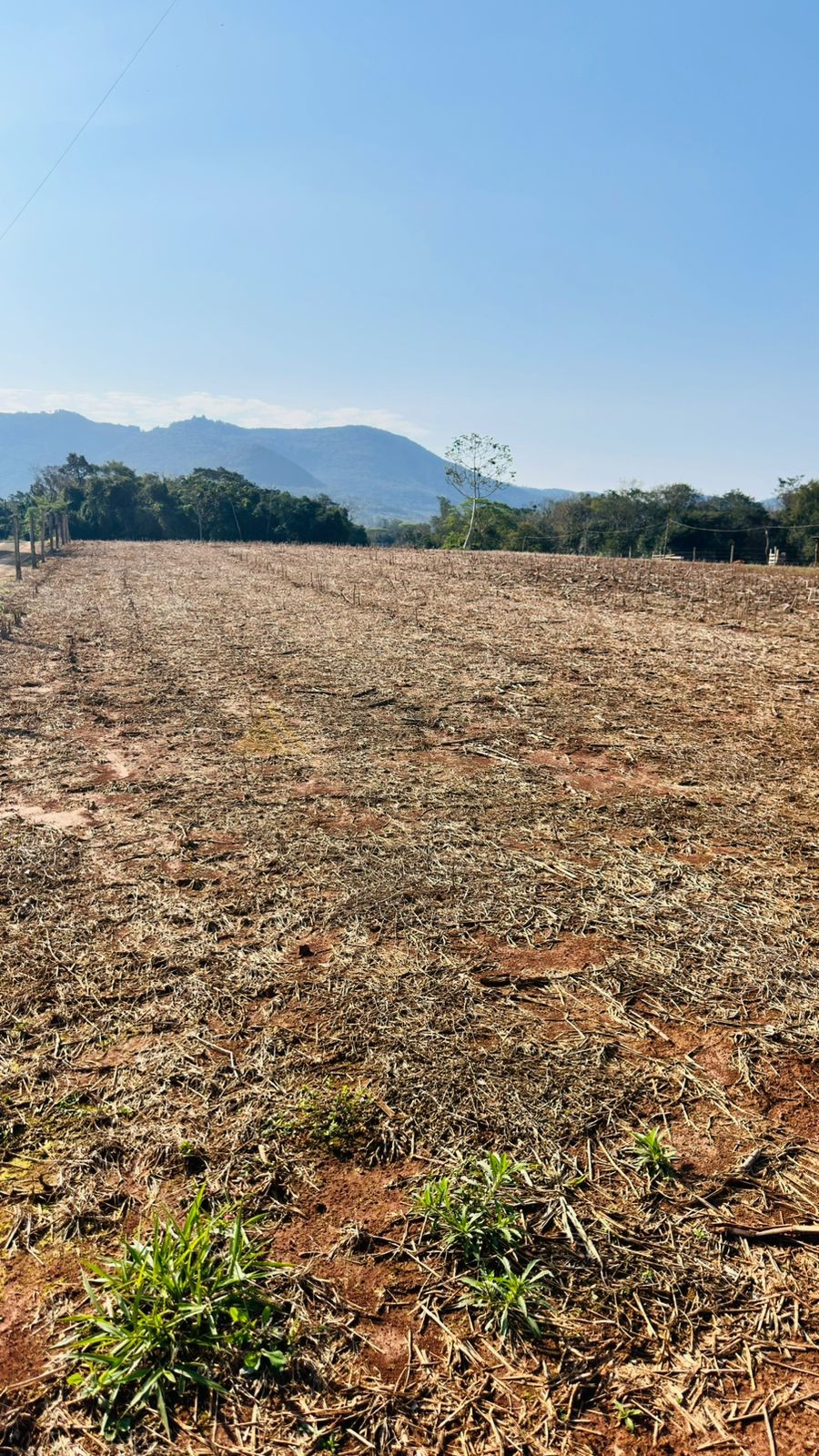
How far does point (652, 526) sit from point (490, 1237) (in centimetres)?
6475

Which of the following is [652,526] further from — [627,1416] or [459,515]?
[627,1416]

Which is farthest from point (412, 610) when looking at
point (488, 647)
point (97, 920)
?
point (97, 920)

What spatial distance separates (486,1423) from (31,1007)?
2226 mm

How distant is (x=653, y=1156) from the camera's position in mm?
2395

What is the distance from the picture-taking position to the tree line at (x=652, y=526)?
51.6m

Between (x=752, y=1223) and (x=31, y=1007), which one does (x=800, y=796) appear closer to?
(x=752, y=1223)

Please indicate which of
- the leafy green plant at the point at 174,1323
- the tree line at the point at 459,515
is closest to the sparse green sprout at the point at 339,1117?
the leafy green plant at the point at 174,1323

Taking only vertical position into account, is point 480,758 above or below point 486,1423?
above

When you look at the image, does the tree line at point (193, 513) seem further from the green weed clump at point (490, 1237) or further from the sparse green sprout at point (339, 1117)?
the green weed clump at point (490, 1237)

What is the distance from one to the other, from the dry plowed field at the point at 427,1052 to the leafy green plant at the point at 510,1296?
0.02 m

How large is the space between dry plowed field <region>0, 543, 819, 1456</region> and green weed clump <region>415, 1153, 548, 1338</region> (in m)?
0.04

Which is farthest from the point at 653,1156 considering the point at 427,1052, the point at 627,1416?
the point at 427,1052

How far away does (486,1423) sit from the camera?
5.66 ft

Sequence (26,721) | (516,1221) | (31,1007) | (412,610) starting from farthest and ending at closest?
1. (412,610)
2. (26,721)
3. (31,1007)
4. (516,1221)
